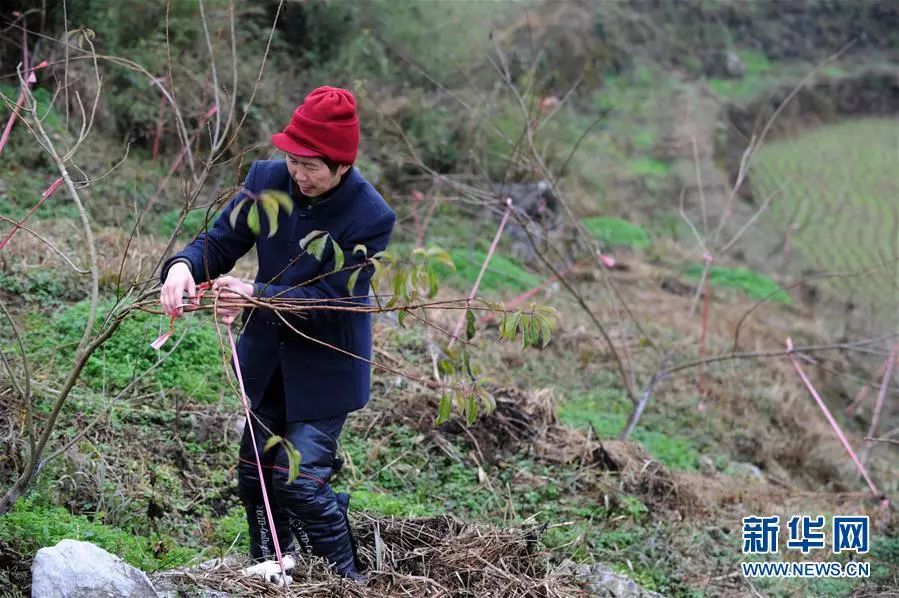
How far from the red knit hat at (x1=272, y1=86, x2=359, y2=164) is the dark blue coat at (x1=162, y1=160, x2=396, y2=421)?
0.18 m

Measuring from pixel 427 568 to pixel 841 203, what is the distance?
1780 centimetres

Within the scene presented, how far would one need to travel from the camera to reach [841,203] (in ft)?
63.1

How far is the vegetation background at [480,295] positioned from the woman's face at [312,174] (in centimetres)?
17

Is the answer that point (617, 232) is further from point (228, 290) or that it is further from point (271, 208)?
point (271, 208)

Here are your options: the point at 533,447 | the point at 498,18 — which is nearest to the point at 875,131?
the point at 498,18

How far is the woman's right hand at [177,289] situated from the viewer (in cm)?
272

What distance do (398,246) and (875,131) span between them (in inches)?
716

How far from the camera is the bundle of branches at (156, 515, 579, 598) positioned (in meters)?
3.15

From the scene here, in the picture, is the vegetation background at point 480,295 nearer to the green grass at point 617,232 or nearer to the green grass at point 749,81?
the green grass at point 617,232

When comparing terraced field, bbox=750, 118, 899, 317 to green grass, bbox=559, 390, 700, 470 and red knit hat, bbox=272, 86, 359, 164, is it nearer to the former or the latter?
green grass, bbox=559, 390, 700, 470

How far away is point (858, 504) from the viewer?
254 inches

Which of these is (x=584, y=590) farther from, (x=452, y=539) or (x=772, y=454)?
(x=772, y=454)

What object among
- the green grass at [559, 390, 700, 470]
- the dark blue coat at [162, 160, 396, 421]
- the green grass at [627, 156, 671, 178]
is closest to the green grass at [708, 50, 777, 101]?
the green grass at [627, 156, 671, 178]

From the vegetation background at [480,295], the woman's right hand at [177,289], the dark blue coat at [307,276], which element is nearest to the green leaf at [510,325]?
the vegetation background at [480,295]
